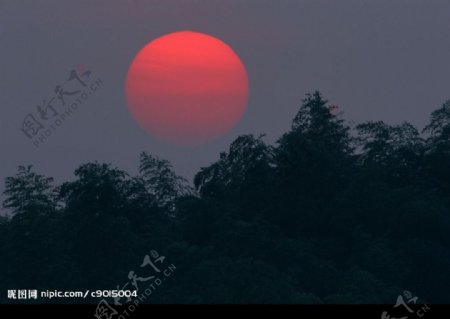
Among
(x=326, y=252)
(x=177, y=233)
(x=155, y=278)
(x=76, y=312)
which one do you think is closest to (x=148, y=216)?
(x=177, y=233)

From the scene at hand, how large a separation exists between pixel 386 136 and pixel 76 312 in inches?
1861

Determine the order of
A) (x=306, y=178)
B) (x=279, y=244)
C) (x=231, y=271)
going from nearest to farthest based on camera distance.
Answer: (x=231, y=271)
(x=279, y=244)
(x=306, y=178)

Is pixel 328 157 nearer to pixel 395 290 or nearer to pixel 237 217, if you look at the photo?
pixel 237 217

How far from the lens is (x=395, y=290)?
1918 inches

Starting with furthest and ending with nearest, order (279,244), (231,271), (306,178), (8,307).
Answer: (306,178) < (279,244) < (231,271) < (8,307)

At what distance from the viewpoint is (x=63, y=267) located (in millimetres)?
50156

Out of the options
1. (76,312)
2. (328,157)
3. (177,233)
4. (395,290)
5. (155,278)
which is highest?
(328,157)

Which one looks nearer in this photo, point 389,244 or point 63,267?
point 63,267

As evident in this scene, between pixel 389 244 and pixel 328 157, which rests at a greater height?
pixel 328 157

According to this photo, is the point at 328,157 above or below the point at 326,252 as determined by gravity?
above

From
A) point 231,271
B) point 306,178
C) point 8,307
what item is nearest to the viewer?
point 8,307

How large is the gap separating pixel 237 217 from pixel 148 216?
16.1ft

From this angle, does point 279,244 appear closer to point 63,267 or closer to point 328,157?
point 328,157

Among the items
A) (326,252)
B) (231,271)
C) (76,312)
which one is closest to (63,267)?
(231,271)
